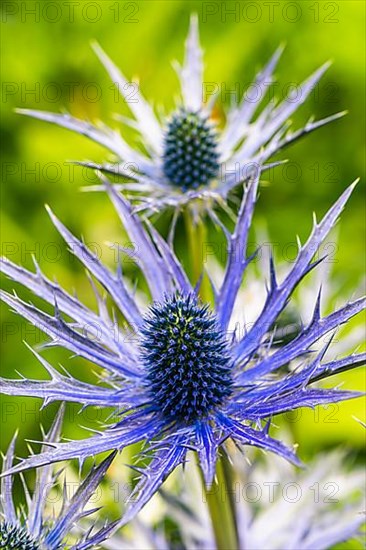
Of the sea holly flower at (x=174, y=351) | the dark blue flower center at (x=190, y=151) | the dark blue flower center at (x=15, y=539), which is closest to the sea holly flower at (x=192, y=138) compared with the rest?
the dark blue flower center at (x=190, y=151)

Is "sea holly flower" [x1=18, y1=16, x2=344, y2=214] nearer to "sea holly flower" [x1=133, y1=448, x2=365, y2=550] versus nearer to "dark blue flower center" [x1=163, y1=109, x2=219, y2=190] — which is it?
"dark blue flower center" [x1=163, y1=109, x2=219, y2=190]

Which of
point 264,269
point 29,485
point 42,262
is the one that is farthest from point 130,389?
point 42,262

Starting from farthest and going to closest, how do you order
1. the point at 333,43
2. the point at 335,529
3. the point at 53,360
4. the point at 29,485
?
the point at 333,43
the point at 53,360
the point at 29,485
the point at 335,529

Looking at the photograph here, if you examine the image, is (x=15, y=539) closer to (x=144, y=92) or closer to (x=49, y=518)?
(x=49, y=518)

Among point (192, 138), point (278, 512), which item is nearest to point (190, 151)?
point (192, 138)

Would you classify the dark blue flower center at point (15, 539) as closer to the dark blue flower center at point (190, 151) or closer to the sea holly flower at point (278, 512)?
the sea holly flower at point (278, 512)

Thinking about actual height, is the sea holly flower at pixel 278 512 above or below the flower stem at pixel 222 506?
below

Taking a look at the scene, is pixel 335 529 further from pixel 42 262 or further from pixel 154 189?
pixel 42 262
